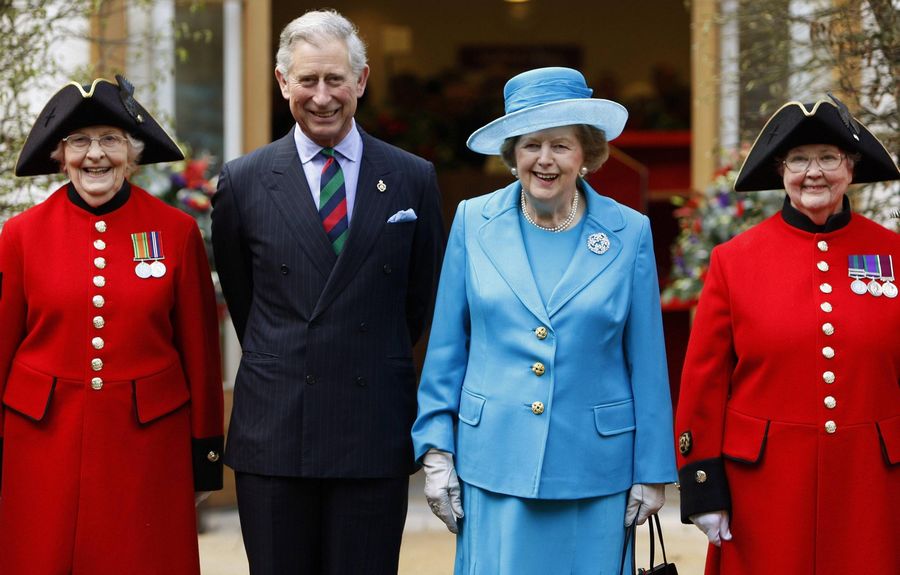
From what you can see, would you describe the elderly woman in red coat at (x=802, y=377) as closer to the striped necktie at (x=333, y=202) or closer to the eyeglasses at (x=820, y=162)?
the eyeglasses at (x=820, y=162)

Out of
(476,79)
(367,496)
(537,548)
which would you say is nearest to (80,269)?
(367,496)

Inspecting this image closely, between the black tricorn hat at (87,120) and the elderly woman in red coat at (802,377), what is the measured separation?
160 cm

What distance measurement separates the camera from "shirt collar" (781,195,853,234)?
379 centimetres

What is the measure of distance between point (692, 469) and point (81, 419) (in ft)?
5.42

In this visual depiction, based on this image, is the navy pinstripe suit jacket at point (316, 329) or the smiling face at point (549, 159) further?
the navy pinstripe suit jacket at point (316, 329)

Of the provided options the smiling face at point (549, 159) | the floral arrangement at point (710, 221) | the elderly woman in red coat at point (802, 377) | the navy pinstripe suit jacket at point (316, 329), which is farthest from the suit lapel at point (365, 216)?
the floral arrangement at point (710, 221)

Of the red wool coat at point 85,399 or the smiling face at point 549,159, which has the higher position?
the smiling face at point 549,159

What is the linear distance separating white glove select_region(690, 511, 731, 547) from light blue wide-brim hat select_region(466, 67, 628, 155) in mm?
1045

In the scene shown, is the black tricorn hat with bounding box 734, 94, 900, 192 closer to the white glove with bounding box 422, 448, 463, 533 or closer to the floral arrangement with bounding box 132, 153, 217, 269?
the white glove with bounding box 422, 448, 463, 533

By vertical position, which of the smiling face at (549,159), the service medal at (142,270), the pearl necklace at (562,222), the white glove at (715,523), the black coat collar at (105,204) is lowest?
A: the white glove at (715,523)

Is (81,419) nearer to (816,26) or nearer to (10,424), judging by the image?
(10,424)

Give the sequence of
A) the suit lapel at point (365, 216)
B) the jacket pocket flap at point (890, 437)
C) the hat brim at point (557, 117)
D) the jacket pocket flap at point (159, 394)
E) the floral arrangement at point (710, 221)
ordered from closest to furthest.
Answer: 1. the hat brim at point (557, 117)
2. the jacket pocket flap at point (890, 437)
3. the suit lapel at point (365, 216)
4. the jacket pocket flap at point (159, 394)
5. the floral arrangement at point (710, 221)

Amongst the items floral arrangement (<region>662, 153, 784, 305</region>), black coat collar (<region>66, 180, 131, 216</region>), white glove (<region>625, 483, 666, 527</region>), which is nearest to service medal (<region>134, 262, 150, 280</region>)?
black coat collar (<region>66, 180, 131, 216</region>)

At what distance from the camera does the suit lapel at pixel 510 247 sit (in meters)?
3.56
